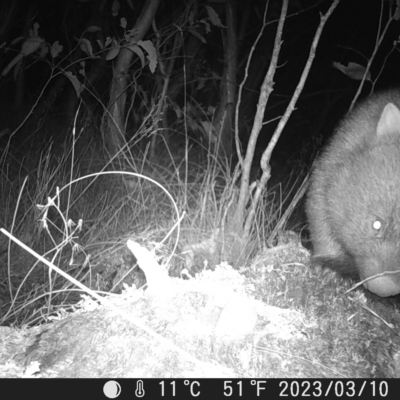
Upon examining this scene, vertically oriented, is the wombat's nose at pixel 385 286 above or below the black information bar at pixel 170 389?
below

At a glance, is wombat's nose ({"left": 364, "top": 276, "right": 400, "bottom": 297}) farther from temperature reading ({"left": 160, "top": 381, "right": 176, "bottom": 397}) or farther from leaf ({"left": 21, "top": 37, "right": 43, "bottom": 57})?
leaf ({"left": 21, "top": 37, "right": 43, "bottom": 57})

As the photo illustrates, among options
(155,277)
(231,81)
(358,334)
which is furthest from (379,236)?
(231,81)

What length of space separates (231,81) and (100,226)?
62.1 inches

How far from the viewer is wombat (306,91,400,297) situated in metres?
1.86

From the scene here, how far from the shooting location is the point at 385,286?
184cm

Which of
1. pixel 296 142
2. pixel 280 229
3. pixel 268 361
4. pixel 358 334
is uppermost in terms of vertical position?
pixel 268 361

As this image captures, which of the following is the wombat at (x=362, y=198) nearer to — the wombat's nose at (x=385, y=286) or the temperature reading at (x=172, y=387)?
the wombat's nose at (x=385, y=286)

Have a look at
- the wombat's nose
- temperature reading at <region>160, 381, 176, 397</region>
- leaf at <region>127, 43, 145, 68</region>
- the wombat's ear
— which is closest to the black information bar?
temperature reading at <region>160, 381, 176, 397</region>

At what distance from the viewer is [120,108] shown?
3.21m

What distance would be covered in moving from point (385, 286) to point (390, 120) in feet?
2.43

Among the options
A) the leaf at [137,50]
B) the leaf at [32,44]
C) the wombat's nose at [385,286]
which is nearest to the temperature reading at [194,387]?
the wombat's nose at [385,286]

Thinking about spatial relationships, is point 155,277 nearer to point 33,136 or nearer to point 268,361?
point 268,361

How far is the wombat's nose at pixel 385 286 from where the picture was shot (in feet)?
6.03

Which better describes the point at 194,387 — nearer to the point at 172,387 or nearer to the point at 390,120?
the point at 172,387
